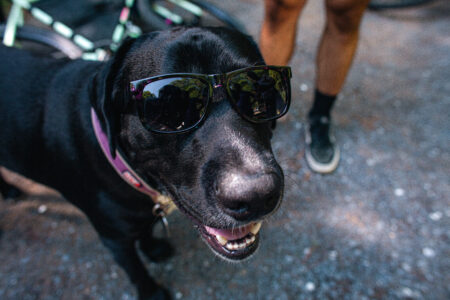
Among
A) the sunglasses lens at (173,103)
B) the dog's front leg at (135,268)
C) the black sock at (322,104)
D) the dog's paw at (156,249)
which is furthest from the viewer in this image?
the black sock at (322,104)

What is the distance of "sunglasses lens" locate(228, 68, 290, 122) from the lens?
3.88 ft

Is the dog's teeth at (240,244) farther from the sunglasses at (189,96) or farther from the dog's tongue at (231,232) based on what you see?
the sunglasses at (189,96)

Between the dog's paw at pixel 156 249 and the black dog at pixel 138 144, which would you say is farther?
the dog's paw at pixel 156 249

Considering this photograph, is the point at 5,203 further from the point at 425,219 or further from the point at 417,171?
the point at 417,171

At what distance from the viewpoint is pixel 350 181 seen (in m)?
2.46

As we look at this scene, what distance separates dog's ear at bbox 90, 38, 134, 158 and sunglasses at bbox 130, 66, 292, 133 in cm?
14

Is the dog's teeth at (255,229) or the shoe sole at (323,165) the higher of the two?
the dog's teeth at (255,229)

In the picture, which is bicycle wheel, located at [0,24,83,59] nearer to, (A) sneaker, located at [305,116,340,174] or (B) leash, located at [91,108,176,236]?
(B) leash, located at [91,108,176,236]

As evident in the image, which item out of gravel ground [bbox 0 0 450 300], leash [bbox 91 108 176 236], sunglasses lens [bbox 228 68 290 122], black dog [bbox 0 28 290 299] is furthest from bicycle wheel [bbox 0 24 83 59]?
sunglasses lens [bbox 228 68 290 122]

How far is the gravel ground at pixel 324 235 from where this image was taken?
190 centimetres

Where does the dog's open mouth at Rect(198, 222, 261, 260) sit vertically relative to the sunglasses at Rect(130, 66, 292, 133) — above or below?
below

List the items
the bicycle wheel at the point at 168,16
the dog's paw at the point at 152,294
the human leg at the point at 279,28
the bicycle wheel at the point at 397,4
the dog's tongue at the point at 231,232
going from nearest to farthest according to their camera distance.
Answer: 1. the dog's tongue at the point at 231,232
2. the dog's paw at the point at 152,294
3. the human leg at the point at 279,28
4. the bicycle wheel at the point at 168,16
5. the bicycle wheel at the point at 397,4

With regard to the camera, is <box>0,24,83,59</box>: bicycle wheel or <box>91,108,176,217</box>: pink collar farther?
<box>0,24,83,59</box>: bicycle wheel

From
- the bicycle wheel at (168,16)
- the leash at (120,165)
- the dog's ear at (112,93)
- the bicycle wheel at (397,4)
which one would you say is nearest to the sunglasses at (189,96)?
the dog's ear at (112,93)
